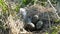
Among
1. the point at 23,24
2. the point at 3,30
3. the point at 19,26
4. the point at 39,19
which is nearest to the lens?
the point at 3,30

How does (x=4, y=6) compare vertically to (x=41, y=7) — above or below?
above

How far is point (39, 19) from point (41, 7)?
0.46 m

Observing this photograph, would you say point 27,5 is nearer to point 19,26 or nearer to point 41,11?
point 41,11

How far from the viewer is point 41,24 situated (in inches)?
184

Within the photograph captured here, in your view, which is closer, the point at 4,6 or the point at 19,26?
the point at 4,6

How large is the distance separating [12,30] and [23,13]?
1.25 metres

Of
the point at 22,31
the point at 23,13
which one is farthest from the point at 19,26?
the point at 23,13

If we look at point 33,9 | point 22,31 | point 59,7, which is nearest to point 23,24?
point 22,31

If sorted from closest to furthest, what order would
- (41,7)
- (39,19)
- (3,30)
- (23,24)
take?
(3,30)
(23,24)
(39,19)
(41,7)

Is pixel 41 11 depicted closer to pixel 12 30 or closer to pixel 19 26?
pixel 19 26

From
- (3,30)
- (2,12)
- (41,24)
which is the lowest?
(41,24)

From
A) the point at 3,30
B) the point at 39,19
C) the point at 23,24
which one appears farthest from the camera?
the point at 39,19

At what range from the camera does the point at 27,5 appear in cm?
533

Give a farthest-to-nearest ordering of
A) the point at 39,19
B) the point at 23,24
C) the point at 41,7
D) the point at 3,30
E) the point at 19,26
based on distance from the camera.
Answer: the point at 41,7 < the point at 39,19 < the point at 23,24 < the point at 19,26 < the point at 3,30
